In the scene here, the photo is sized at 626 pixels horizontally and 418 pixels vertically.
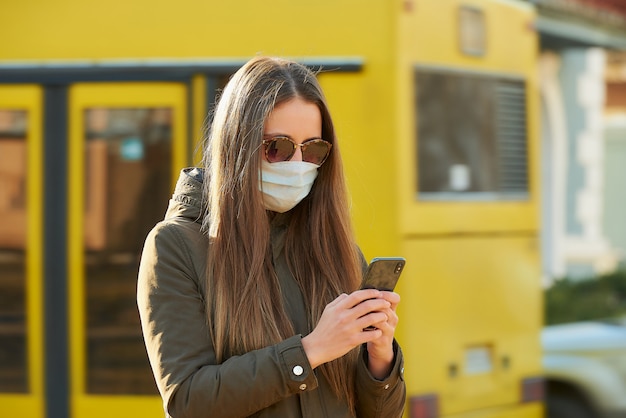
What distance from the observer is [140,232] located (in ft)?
15.2

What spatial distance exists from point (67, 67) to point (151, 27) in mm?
415

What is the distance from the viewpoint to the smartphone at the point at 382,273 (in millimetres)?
2062

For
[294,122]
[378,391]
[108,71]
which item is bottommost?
[378,391]

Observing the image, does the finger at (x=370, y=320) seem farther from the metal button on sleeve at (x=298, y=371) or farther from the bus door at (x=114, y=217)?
the bus door at (x=114, y=217)

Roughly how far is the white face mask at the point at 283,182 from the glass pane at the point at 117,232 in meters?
2.44

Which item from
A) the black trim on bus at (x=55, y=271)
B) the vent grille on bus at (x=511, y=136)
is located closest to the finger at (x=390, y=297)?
the black trim on bus at (x=55, y=271)

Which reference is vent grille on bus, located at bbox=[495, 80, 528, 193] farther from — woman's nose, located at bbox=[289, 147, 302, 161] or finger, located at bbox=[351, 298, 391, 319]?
finger, located at bbox=[351, 298, 391, 319]

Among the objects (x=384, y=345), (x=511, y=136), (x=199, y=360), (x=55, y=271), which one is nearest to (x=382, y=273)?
(x=384, y=345)

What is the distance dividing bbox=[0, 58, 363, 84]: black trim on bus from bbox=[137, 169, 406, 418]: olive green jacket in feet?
8.21

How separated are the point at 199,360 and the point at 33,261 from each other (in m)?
2.78

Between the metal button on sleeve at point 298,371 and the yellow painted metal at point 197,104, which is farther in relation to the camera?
the yellow painted metal at point 197,104

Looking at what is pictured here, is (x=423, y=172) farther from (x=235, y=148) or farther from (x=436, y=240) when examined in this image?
(x=235, y=148)

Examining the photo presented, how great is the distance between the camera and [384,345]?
2.18 metres

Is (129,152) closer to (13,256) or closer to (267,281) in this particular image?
(13,256)
